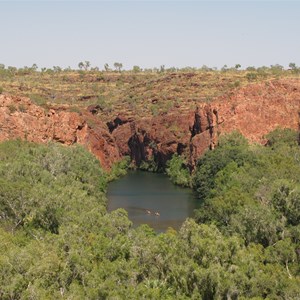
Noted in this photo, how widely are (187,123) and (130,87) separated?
47.0 m

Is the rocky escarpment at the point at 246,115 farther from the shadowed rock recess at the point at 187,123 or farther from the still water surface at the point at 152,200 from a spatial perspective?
the still water surface at the point at 152,200

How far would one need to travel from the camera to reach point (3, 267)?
31.4 metres

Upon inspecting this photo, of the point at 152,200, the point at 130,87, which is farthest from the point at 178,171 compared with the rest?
the point at 130,87

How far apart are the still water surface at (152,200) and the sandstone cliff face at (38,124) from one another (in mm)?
9771

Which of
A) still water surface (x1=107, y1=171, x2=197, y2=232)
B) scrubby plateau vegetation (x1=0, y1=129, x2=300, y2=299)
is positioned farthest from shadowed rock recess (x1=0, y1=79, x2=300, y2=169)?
scrubby plateau vegetation (x1=0, y1=129, x2=300, y2=299)

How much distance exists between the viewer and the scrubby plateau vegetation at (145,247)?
32156mm

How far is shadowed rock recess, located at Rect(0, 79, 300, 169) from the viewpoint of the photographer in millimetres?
90188

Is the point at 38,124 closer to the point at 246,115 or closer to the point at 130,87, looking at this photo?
the point at 246,115

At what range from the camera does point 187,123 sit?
113562 mm

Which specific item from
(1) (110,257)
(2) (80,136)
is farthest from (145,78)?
(1) (110,257)

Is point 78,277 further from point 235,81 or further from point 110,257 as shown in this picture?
point 235,81

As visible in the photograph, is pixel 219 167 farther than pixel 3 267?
Yes

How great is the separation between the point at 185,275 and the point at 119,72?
526 feet

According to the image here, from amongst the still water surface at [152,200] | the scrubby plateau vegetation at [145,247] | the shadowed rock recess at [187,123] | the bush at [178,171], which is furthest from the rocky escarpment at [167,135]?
the scrubby plateau vegetation at [145,247]
